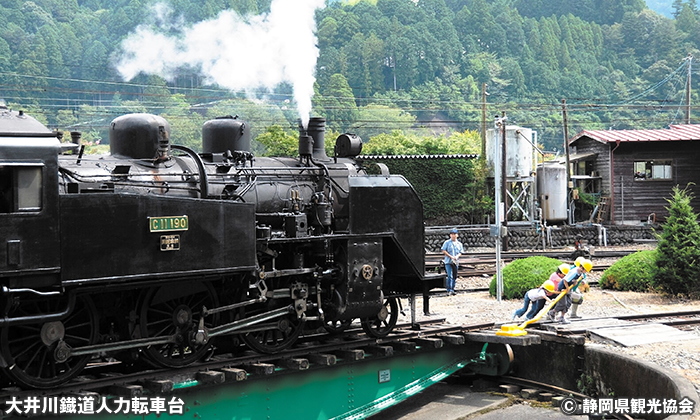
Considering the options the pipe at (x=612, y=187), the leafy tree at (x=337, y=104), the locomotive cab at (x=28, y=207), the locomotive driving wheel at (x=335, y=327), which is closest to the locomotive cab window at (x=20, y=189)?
the locomotive cab at (x=28, y=207)

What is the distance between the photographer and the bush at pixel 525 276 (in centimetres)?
1767

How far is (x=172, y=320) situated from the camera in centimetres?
881

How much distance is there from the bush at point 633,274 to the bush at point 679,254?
0.36 meters

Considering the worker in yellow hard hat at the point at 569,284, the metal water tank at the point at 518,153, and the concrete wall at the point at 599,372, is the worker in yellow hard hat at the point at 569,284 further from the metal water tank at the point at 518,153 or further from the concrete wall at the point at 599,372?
the metal water tank at the point at 518,153

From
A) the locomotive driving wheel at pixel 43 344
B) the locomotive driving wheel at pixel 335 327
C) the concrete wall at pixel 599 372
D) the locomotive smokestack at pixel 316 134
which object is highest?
the locomotive smokestack at pixel 316 134

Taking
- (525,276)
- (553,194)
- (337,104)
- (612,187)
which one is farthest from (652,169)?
(337,104)

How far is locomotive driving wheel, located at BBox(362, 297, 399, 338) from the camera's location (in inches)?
447

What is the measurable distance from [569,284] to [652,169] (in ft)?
74.9

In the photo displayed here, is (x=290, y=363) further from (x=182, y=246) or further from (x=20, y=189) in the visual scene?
(x=20, y=189)

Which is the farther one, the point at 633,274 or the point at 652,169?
the point at 652,169

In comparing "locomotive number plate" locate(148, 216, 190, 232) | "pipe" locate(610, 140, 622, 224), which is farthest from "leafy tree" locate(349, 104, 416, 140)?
"locomotive number plate" locate(148, 216, 190, 232)

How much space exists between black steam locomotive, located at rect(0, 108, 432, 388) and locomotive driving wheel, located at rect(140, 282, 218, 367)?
0.02 metres

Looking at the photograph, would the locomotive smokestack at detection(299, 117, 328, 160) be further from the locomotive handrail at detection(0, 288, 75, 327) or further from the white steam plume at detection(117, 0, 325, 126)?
the locomotive handrail at detection(0, 288, 75, 327)

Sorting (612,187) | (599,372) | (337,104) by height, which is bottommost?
(599,372)
